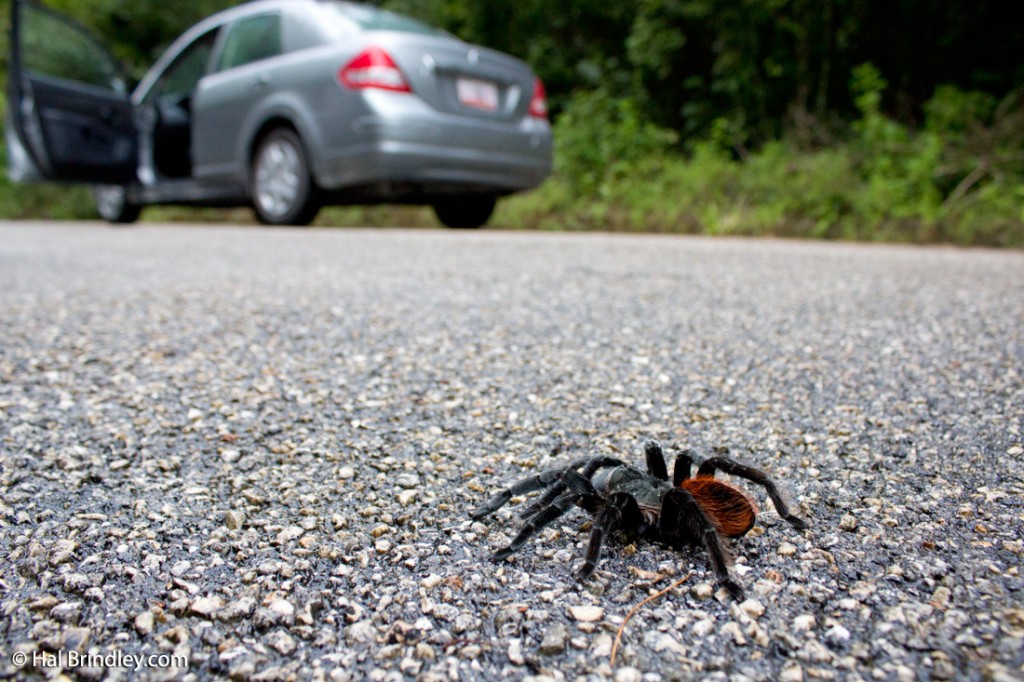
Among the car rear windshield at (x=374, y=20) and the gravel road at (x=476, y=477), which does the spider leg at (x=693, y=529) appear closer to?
the gravel road at (x=476, y=477)

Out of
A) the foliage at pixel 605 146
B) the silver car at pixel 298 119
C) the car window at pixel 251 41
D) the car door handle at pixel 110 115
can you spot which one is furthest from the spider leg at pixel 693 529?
the foliage at pixel 605 146

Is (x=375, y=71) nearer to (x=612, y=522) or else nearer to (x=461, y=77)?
(x=461, y=77)

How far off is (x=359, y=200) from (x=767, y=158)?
5.12m

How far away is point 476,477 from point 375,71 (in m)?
5.30

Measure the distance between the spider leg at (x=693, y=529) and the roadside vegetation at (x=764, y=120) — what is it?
22.8 feet

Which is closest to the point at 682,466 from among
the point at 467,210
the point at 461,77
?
the point at 461,77

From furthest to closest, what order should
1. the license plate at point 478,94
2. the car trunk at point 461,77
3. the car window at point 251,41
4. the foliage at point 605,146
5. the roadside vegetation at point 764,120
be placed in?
the foliage at point 605,146 → the roadside vegetation at point 764,120 → the car window at point 251,41 → the license plate at point 478,94 → the car trunk at point 461,77

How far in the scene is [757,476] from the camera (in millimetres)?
1659

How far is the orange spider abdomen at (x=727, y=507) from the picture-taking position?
147 centimetres

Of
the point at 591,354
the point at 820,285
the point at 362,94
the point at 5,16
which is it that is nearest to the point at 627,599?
the point at 591,354

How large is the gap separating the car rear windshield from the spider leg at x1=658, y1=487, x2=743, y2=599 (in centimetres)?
623

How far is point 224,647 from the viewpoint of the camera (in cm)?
125

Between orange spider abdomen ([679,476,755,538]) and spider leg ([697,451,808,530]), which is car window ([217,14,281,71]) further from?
orange spider abdomen ([679,476,755,538])

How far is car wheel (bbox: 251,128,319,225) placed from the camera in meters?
7.12
